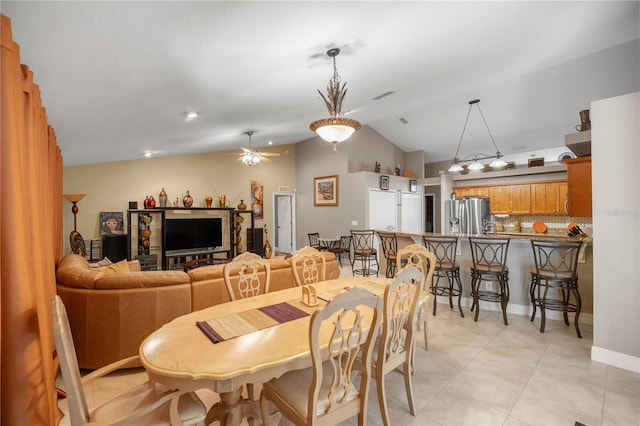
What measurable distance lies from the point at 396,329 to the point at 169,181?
653cm

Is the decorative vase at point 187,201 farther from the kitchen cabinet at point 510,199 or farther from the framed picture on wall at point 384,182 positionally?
the kitchen cabinet at point 510,199

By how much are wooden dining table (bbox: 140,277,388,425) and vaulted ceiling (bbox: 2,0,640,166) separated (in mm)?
1713

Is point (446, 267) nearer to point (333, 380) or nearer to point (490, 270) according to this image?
point (490, 270)

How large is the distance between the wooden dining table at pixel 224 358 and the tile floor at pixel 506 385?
805mm

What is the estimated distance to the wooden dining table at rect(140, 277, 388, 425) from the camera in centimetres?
127

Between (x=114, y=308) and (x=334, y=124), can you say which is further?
(x=334, y=124)

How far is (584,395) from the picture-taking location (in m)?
2.20

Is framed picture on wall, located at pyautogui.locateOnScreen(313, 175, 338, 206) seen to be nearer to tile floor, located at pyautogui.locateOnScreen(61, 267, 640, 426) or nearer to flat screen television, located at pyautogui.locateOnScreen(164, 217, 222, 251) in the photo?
flat screen television, located at pyautogui.locateOnScreen(164, 217, 222, 251)

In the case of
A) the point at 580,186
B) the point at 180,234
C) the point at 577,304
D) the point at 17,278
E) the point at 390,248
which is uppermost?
the point at 580,186

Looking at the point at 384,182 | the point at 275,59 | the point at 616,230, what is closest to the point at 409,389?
the point at 616,230

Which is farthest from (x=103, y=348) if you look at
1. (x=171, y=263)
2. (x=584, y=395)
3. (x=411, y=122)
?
(x=411, y=122)

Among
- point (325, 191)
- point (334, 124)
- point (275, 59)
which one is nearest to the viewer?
point (275, 59)

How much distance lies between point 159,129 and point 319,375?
12.8ft

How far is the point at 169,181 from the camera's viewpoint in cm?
689
